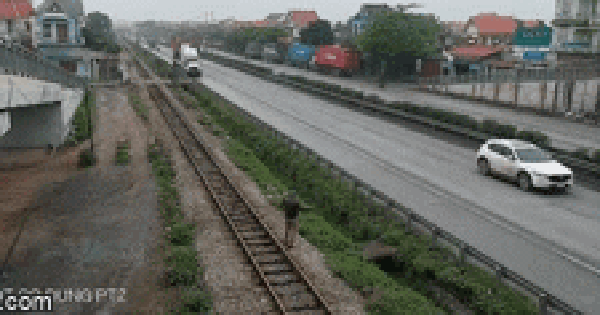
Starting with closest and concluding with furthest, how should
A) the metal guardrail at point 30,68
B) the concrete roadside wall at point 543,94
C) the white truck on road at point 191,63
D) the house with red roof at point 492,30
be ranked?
the metal guardrail at point 30,68, the concrete roadside wall at point 543,94, the white truck on road at point 191,63, the house with red roof at point 492,30

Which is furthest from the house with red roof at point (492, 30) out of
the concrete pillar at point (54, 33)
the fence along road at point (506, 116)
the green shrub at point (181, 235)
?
the green shrub at point (181, 235)

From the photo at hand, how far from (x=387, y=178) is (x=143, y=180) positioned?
1036cm

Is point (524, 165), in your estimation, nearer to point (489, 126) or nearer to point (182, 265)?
point (489, 126)

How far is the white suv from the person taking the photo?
68.7 feet

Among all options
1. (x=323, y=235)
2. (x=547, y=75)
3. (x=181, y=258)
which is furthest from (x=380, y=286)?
(x=547, y=75)

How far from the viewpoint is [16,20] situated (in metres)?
61.8

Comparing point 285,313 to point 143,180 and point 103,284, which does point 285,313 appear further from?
point 143,180

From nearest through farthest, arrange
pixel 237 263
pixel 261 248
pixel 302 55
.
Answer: pixel 237 263
pixel 261 248
pixel 302 55

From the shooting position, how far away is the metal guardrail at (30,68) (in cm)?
1950

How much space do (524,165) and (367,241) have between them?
8673mm

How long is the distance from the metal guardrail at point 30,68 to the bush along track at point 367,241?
32.1ft

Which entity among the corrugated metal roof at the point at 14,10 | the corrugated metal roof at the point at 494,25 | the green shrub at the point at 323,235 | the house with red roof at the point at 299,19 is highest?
the house with red roof at the point at 299,19

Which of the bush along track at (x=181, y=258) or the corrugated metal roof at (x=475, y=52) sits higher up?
the corrugated metal roof at (x=475, y=52)

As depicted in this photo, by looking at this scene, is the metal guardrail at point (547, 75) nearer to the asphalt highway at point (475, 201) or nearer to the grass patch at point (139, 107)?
the asphalt highway at point (475, 201)
